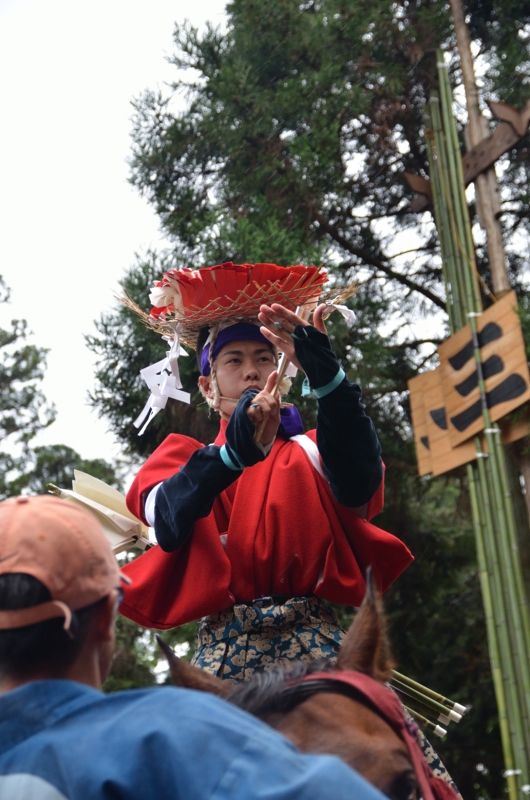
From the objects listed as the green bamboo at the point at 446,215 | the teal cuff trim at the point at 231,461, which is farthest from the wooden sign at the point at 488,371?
the teal cuff trim at the point at 231,461

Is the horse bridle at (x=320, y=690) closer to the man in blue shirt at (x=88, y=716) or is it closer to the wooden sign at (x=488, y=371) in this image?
the man in blue shirt at (x=88, y=716)

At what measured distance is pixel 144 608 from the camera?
106 inches

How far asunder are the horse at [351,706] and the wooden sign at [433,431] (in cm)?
360

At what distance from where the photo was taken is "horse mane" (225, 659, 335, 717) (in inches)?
58.1

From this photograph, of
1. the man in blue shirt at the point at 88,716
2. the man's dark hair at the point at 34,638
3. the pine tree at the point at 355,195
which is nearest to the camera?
the man in blue shirt at the point at 88,716

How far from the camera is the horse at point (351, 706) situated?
4.66 feet

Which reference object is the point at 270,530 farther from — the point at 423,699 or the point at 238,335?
the point at 423,699

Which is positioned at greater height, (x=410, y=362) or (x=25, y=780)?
(x=410, y=362)

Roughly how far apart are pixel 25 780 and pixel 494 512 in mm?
4071

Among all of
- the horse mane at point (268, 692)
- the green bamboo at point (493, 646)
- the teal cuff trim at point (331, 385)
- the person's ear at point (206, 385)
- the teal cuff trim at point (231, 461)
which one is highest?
the person's ear at point (206, 385)

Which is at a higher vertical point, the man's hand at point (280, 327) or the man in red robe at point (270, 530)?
the man's hand at point (280, 327)

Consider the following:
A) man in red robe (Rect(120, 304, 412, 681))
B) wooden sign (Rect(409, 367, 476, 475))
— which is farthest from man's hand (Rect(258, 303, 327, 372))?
wooden sign (Rect(409, 367, 476, 475))

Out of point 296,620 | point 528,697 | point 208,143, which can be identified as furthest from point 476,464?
point 208,143

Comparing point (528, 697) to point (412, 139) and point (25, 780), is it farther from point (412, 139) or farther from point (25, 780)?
point (412, 139)
